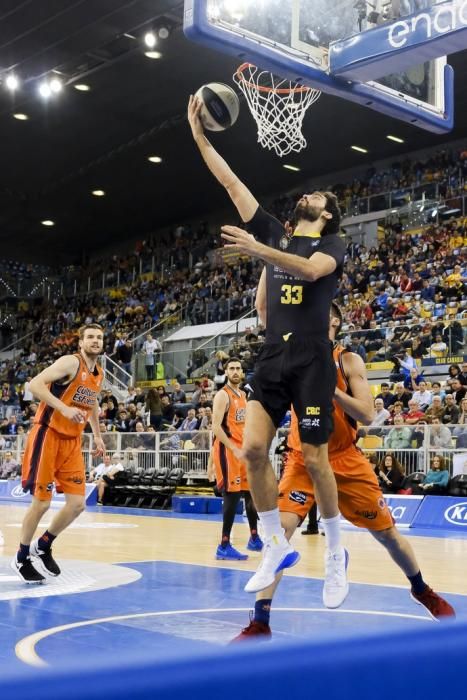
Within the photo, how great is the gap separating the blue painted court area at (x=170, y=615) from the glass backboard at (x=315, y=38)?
491cm

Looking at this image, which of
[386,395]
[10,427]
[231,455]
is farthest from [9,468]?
[231,455]

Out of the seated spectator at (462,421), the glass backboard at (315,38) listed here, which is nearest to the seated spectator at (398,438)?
the seated spectator at (462,421)

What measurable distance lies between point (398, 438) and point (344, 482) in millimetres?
10602

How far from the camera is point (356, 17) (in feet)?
30.1

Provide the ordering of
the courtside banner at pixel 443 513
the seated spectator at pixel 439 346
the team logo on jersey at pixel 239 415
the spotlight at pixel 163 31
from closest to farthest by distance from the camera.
A: the team logo on jersey at pixel 239 415, the courtside banner at pixel 443 513, the seated spectator at pixel 439 346, the spotlight at pixel 163 31

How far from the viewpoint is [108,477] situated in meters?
19.8

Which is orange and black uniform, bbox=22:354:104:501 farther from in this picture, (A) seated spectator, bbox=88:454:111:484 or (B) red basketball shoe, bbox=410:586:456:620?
(A) seated spectator, bbox=88:454:111:484

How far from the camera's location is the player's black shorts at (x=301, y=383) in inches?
183

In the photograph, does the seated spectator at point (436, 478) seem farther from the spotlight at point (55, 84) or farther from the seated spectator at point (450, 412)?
the spotlight at point (55, 84)

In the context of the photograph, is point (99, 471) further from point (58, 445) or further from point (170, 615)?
point (170, 615)

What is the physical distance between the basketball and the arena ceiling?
15887mm

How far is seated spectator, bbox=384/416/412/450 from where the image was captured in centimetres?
1546

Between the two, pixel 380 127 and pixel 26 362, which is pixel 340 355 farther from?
pixel 26 362

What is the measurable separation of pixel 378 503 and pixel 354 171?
28596 millimetres
